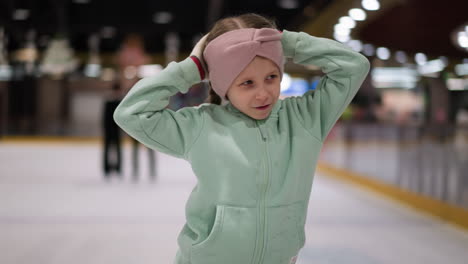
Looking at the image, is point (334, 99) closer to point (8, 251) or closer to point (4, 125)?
point (8, 251)

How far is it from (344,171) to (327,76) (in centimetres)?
637

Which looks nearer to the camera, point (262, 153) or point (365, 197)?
point (262, 153)

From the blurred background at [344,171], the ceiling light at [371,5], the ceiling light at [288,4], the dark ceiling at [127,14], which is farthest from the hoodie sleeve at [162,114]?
the ceiling light at [288,4]

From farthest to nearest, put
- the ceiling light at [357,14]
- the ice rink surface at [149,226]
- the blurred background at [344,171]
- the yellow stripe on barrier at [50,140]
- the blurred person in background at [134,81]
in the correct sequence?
the yellow stripe on barrier at [50,140] → the blurred person in background at [134,81] → the ceiling light at [357,14] → the blurred background at [344,171] → the ice rink surface at [149,226]

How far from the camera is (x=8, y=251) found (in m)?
3.13

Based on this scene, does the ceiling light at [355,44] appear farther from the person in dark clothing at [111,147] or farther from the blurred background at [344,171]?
the person in dark clothing at [111,147]

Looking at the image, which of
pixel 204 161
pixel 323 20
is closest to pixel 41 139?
pixel 323 20

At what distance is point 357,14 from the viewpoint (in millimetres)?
5520

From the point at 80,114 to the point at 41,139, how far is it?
4937mm

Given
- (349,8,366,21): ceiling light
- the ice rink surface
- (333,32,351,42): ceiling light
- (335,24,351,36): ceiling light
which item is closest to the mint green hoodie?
the ice rink surface

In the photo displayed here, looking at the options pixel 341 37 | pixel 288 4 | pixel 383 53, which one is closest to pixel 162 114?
pixel 341 37

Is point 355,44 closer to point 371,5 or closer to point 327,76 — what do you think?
point 371,5

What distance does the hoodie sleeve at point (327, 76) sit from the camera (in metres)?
1.36

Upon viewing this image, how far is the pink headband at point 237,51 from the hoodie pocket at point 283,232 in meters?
0.35
